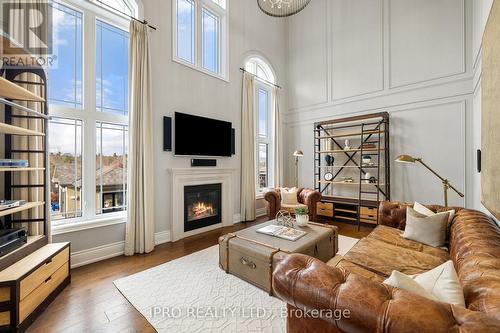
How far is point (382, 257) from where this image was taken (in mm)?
1980

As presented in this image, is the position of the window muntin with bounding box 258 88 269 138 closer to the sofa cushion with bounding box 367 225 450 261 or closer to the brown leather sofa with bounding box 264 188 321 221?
the brown leather sofa with bounding box 264 188 321 221

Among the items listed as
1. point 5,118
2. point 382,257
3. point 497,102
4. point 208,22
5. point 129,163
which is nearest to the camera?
point 497,102

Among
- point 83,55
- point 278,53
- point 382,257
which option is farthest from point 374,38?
point 83,55

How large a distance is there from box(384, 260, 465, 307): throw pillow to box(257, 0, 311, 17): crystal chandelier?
328 cm

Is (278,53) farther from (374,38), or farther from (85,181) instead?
(85,181)

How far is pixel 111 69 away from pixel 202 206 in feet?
8.49

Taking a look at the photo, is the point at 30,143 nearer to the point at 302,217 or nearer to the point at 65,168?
the point at 65,168

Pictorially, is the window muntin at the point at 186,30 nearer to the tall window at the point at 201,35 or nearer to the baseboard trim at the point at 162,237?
the tall window at the point at 201,35

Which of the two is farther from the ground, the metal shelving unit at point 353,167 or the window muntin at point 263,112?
the window muntin at point 263,112

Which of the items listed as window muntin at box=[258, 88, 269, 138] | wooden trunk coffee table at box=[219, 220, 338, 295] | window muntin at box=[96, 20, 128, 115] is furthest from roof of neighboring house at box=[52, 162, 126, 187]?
window muntin at box=[258, 88, 269, 138]

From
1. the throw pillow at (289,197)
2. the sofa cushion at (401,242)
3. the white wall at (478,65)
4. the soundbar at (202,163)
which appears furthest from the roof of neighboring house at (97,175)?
the white wall at (478,65)

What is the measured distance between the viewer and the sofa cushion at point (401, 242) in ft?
6.86

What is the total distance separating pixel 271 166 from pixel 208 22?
348cm

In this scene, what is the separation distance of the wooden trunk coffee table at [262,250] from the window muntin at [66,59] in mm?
2646
